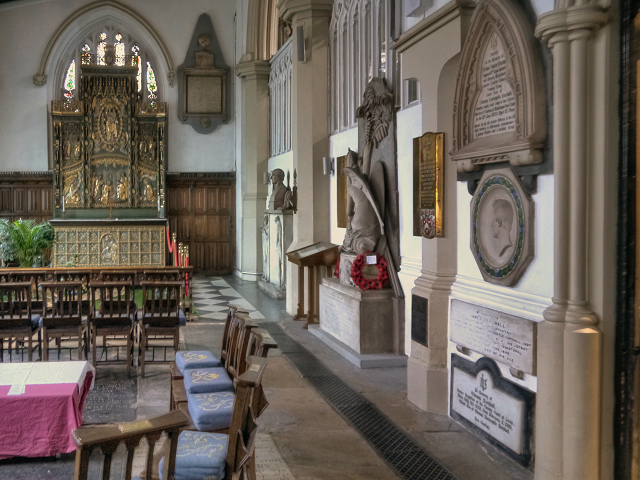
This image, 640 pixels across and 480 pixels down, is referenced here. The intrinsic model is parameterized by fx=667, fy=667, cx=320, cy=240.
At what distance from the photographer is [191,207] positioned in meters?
16.2

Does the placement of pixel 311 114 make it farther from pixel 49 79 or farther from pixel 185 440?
pixel 49 79

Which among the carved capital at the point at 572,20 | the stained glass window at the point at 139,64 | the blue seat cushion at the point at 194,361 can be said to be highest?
the stained glass window at the point at 139,64

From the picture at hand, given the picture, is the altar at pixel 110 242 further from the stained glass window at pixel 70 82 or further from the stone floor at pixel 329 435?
the stone floor at pixel 329 435

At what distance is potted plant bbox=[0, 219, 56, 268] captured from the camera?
34.6 feet

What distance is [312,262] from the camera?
883 centimetres

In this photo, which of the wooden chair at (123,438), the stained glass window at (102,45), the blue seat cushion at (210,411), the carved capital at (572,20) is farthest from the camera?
the stained glass window at (102,45)

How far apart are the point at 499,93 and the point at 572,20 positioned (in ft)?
3.10

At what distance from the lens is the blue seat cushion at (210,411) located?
3596 millimetres

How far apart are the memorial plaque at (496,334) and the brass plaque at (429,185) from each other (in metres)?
0.69

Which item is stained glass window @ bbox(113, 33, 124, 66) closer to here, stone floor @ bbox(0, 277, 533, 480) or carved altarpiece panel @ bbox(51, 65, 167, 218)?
carved altarpiece panel @ bbox(51, 65, 167, 218)

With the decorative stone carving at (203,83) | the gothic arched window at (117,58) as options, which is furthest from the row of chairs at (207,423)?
the gothic arched window at (117,58)

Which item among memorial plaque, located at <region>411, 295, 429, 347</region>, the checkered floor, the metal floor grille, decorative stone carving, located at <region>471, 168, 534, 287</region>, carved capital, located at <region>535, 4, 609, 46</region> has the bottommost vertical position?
the metal floor grille

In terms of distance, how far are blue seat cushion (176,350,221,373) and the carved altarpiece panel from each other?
37.6 feet

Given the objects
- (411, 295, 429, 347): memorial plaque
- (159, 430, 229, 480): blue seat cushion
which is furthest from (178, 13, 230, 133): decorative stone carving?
(159, 430, 229, 480): blue seat cushion
